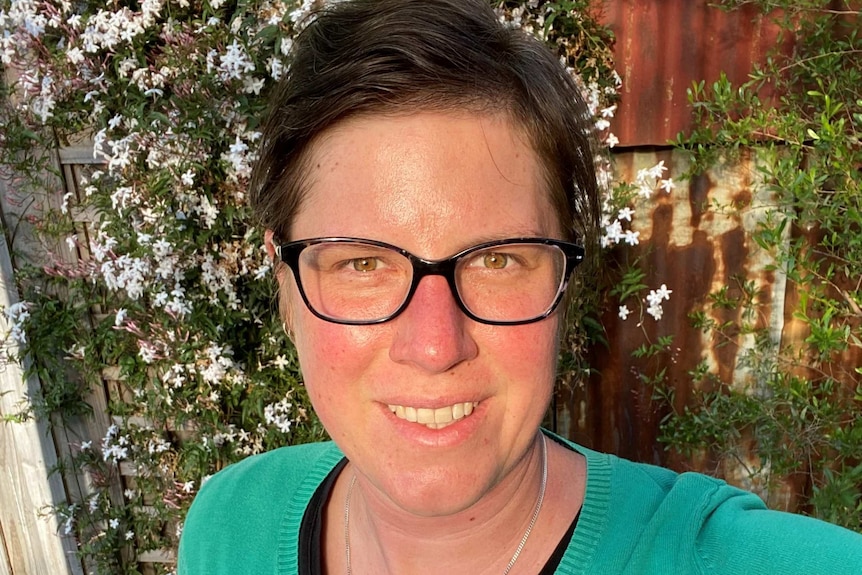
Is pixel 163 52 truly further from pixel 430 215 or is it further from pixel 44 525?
pixel 44 525

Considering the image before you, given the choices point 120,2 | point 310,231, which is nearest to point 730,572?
point 310,231

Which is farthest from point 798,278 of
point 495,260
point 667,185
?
point 495,260

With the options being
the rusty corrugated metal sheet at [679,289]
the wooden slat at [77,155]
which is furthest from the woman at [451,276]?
the wooden slat at [77,155]

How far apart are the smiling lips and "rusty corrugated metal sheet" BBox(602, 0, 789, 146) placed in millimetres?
1867

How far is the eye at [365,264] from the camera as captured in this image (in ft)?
3.10

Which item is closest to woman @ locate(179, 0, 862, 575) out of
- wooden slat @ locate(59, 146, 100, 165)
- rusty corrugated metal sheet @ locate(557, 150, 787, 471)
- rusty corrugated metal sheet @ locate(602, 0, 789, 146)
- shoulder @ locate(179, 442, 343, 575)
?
shoulder @ locate(179, 442, 343, 575)

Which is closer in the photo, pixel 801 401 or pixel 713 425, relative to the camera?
pixel 801 401

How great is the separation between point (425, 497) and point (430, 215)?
0.48 meters

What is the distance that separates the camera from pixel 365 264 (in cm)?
95

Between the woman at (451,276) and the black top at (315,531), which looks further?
the black top at (315,531)

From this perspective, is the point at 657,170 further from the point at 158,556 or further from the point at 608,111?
the point at 158,556

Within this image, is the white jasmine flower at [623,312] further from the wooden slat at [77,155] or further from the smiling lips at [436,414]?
the wooden slat at [77,155]

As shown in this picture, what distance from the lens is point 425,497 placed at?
0.97 m

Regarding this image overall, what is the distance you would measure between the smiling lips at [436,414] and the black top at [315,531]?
374 millimetres
